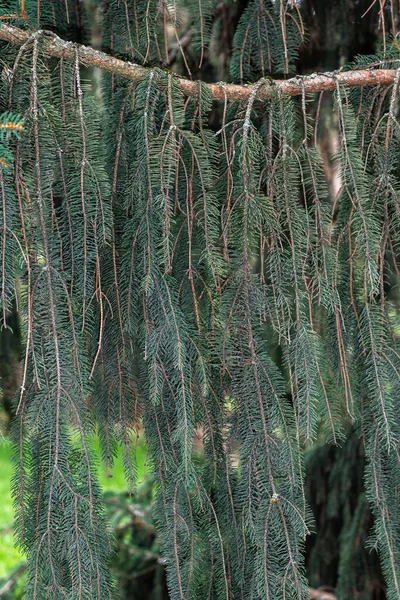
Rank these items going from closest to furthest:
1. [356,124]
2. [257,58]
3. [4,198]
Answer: [4,198] → [356,124] → [257,58]

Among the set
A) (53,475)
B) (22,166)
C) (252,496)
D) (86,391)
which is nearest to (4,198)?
(22,166)

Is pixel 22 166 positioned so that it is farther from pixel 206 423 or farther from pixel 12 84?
pixel 206 423

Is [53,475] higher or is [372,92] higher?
[372,92]

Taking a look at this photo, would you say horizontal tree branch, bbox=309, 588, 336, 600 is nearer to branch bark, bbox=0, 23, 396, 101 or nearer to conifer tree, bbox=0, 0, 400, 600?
conifer tree, bbox=0, 0, 400, 600

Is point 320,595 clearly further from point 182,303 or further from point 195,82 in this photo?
point 195,82

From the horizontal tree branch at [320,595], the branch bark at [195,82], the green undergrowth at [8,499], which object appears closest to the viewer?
the branch bark at [195,82]

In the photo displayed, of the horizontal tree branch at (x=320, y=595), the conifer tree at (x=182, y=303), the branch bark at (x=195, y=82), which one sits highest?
the branch bark at (x=195, y=82)

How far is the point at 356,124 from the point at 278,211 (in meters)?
0.30

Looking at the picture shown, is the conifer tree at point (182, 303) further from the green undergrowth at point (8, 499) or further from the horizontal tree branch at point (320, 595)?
the green undergrowth at point (8, 499)

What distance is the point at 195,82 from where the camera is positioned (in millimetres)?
1239

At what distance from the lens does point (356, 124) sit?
1342 millimetres

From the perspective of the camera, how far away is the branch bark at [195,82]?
3.62 feet

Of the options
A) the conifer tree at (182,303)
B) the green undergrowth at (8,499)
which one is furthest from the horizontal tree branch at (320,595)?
the green undergrowth at (8,499)

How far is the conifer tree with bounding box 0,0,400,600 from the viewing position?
110 centimetres
